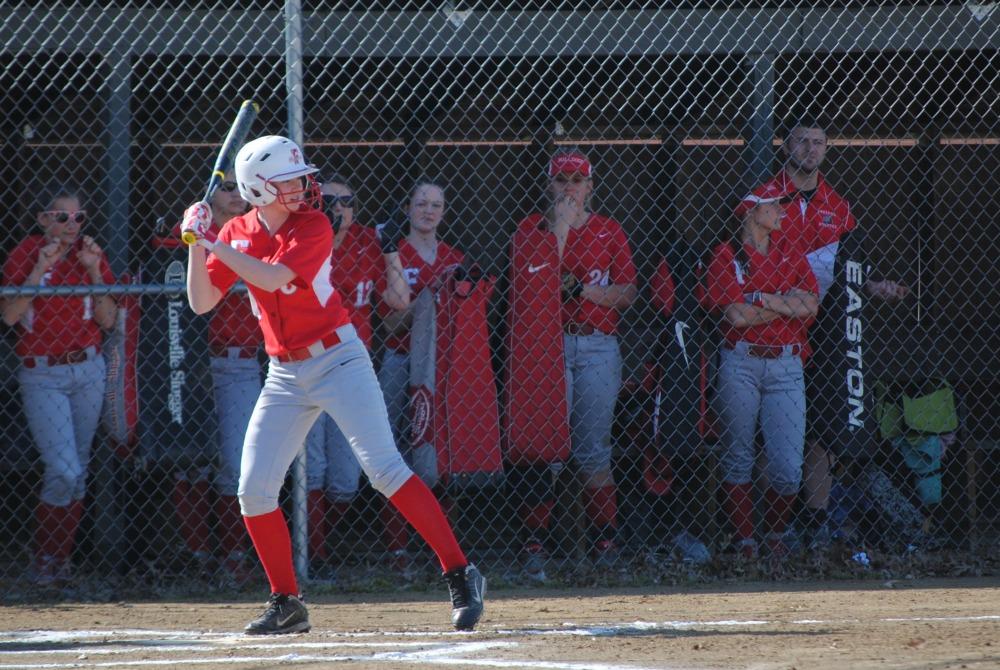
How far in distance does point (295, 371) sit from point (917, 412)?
3.57 meters

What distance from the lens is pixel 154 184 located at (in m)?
7.64

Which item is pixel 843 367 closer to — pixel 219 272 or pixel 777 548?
pixel 777 548

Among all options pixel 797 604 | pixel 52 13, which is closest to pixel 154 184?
pixel 52 13

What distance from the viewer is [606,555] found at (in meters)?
5.81

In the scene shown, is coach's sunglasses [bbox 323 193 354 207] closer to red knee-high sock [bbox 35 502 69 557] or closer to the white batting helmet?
the white batting helmet

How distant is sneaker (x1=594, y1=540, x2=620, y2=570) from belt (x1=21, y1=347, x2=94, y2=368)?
2.53m

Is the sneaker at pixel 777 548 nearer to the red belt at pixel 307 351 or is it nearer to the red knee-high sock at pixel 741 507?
the red knee-high sock at pixel 741 507

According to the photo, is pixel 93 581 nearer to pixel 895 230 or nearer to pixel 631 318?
pixel 631 318

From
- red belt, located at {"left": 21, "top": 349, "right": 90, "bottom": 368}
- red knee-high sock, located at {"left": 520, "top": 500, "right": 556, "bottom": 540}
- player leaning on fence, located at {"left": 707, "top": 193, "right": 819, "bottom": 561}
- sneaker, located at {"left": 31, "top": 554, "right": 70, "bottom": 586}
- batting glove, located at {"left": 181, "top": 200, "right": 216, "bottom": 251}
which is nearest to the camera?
batting glove, located at {"left": 181, "top": 200, "right": 216, "bottom": 251}

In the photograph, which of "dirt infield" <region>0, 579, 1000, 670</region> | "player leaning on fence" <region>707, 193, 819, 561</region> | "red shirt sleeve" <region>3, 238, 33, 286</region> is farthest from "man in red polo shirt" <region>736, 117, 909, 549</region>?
"red shirt sleeve" <region>3, 238, 33, 286</region>

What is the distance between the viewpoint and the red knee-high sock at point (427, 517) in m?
4.11

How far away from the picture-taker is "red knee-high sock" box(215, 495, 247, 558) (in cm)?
569

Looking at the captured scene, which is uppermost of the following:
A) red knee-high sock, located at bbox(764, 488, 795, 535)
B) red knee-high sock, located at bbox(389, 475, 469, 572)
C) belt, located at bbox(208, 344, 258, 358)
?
belt, located at bbox(208, 344, 258, 358)

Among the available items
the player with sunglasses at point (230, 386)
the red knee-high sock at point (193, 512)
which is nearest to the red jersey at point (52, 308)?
the player with sunglasses at point (230, 386)
